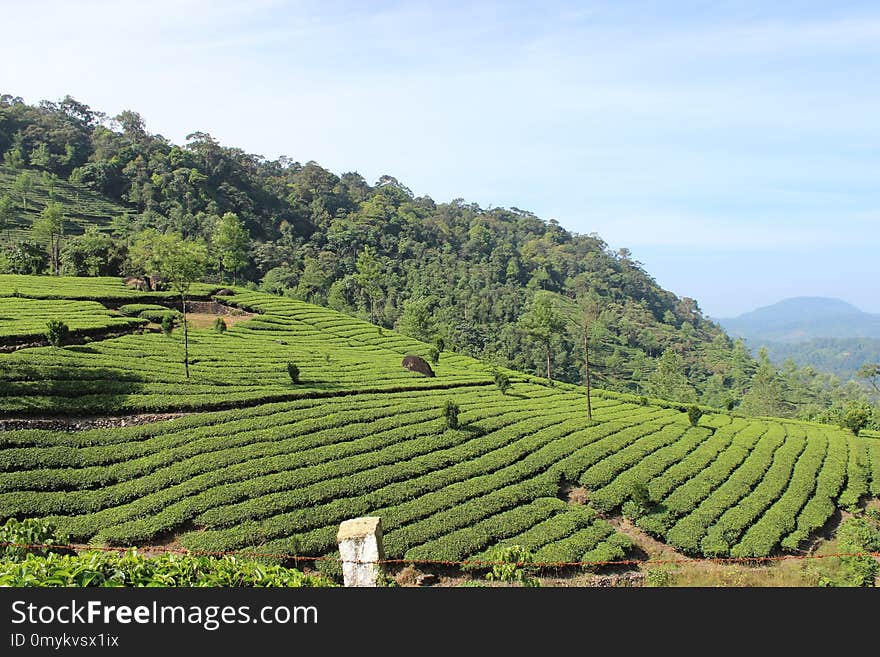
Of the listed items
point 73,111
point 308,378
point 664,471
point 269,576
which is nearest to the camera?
point 269,576

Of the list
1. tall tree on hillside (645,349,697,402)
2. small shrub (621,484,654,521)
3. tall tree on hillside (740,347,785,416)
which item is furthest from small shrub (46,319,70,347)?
tall tree on hillside (740,347,785,416)

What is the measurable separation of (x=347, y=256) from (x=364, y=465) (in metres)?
77.6

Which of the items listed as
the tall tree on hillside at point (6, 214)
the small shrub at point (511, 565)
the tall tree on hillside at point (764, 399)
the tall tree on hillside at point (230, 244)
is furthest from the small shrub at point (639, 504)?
the tall tree on hillside at point (6, 214)

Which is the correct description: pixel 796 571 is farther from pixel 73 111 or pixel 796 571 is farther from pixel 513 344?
pixel 73 111

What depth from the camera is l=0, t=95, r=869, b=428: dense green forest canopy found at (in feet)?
217

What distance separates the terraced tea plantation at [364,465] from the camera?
1716 cm

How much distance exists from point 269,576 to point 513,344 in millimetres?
73722

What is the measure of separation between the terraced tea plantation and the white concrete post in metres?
6.63

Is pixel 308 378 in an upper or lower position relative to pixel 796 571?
upper

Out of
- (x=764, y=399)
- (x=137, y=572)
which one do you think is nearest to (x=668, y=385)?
(x=764, y=399)

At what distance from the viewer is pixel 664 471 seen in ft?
84.0

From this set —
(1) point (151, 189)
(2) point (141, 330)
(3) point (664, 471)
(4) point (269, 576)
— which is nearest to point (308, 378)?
(2) point (141, 330)

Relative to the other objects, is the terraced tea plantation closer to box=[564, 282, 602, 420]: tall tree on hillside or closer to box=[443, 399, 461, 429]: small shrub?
box=[443, 399, 461, 429]: small shrub

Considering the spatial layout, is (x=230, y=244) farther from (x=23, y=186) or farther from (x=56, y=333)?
(x=56, y=333)
